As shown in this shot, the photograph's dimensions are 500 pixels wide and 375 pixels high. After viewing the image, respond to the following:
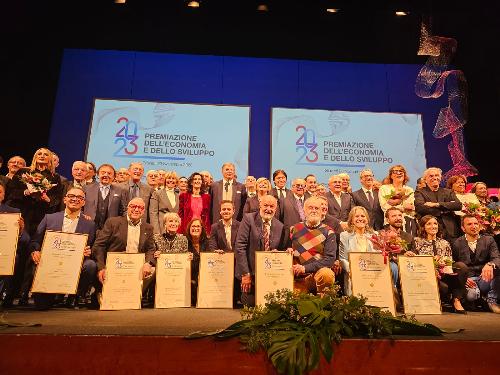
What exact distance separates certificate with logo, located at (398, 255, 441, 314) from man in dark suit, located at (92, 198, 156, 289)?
245cm

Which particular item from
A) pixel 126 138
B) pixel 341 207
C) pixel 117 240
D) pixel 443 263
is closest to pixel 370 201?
pixel 341 207

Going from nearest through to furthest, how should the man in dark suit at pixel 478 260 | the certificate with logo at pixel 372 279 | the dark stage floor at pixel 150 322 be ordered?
1. the dark stage floor at pixel 150 322
2. the certificate with logo at pixel 372 279
3. the man in dark suit at pixel 478 260

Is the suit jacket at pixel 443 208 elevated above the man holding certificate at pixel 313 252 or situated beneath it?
elevated above

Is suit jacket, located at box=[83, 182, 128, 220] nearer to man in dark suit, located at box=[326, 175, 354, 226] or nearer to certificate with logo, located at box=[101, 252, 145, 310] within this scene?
certificate with logo, located at box=[101, 252, 145, 310]

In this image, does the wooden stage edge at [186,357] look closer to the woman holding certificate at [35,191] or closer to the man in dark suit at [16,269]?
the man in dark suit at [16,269]

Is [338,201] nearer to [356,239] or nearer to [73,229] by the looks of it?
[356,239]

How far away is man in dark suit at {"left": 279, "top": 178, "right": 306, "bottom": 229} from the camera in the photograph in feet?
17.6

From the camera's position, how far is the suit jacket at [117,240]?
4140mm

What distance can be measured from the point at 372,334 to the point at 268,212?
6.83 feet

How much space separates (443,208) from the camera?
4887mm

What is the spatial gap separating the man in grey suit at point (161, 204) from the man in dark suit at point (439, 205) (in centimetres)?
315

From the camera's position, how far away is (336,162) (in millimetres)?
8023

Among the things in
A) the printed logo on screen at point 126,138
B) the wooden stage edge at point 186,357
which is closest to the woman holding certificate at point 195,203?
the printed logo on screen at point 126,138

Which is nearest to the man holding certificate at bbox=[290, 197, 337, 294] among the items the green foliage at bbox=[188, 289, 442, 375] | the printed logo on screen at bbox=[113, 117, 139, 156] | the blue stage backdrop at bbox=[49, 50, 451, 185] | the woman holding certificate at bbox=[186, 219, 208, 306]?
the woman holding certificate at bbox=[186, 219, 208, 306]
